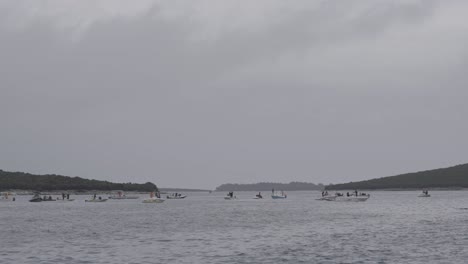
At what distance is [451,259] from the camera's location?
47.1m

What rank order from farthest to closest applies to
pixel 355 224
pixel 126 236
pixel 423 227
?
pixel 355 224 → pixel 423 227 → pixel 126 236

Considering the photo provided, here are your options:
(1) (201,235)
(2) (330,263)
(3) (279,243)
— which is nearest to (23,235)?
(1) (201,235)

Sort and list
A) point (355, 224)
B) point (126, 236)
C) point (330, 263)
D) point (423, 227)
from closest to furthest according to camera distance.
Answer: point (330, 263) < point (126, 236) < point (423, 227) < point (355, 224)

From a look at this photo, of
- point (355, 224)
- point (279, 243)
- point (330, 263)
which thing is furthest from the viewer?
point (355, 224)

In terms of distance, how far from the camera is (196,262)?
46.1 meters

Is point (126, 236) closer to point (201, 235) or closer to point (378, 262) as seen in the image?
point (201, 235)

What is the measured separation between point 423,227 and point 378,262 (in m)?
34.1

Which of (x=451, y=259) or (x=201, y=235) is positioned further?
(x=201, y=235)

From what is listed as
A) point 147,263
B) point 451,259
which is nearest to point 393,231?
point 451,259

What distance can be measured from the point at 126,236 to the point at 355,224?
3049 centimetres

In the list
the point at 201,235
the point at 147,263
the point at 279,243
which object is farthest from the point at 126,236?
the point at 147,263

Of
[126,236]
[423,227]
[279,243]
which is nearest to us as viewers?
[279,243]

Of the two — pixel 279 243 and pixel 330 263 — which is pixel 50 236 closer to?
pixel 279 243

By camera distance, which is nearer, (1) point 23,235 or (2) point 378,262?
(2) point 378,262
